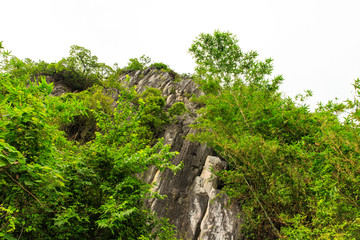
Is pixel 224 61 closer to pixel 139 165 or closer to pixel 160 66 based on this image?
A: pixel 139 165

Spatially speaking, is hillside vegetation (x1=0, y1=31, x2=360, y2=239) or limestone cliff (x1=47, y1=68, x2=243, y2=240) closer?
hillside vegetation (x1=0, y1=31, x2=360, y2=239)

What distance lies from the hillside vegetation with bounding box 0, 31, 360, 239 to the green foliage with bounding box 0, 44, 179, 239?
2 centimetres

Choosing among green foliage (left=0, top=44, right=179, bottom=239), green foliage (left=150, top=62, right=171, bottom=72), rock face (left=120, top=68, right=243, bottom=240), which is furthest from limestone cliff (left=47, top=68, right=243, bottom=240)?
green foliage (left=150, top=62, right=171, bottom=72)

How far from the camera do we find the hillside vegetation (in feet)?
6.29

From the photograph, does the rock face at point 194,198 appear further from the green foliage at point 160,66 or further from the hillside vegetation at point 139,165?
the green foliage at point 160,66

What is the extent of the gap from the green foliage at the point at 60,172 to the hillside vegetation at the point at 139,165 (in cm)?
2

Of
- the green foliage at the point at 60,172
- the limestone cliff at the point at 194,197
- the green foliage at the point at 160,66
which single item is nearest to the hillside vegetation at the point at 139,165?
the green foliage at the point at 60,172

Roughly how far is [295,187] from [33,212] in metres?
5.73

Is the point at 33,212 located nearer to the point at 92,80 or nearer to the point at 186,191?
the point at 186,191

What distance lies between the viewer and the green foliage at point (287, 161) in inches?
154

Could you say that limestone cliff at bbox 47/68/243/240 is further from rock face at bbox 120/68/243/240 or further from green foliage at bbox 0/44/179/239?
green foliage at bbox 0/44/179/239

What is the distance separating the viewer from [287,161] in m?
5.66

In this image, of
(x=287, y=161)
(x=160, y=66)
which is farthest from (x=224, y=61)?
(x=160, y=66)

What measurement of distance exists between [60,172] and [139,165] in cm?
168
